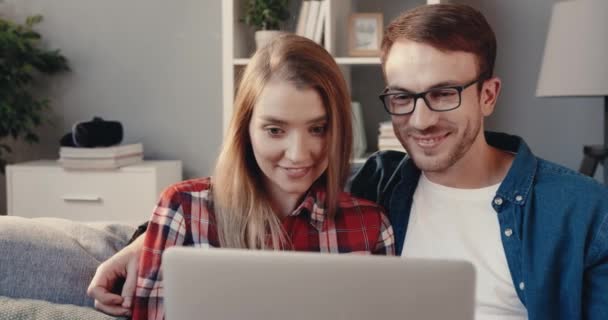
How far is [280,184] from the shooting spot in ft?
4.50

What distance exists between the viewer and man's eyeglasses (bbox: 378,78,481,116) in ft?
4.67

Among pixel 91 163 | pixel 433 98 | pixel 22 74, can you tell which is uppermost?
pixel 433 98

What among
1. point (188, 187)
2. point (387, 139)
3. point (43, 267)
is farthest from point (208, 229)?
point (387, 139)

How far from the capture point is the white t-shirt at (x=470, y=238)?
138 cm

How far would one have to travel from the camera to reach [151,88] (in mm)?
3508

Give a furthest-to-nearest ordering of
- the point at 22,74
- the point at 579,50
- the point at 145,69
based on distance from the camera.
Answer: the point at 145,69 → the point at 22,74 → the point at 579,50

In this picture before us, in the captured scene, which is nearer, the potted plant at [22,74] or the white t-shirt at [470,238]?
the white t-shirt at [470,238]

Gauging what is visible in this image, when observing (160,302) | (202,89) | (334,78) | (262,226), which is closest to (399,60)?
(334,78)

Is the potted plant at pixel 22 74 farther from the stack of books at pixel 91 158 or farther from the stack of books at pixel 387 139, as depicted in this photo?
the stack of books at pixel 387 139

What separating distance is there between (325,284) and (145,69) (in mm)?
2835

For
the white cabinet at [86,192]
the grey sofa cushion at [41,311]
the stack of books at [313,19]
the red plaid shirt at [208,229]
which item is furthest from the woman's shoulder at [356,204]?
the white cabinet at [86,192]

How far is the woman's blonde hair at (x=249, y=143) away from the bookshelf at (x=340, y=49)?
1583 millimetres

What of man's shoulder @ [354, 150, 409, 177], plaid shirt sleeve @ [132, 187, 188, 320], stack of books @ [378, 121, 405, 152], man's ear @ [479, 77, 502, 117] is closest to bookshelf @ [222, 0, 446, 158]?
stack of books @ [378, 121, 405, 152]

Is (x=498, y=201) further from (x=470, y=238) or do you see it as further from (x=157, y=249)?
(x=157, y=249)
